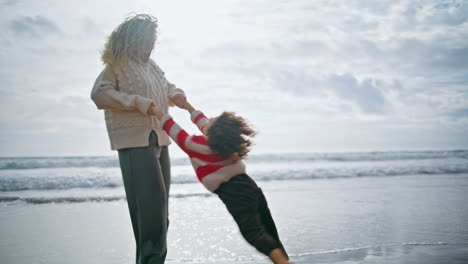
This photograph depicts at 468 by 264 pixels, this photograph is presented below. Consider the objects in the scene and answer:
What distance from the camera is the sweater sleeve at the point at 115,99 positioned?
90.8 inches

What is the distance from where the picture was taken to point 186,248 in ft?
13.1

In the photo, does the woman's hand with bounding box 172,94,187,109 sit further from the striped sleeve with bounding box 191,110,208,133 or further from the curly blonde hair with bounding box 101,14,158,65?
the curly blonde hair with bounding box 101,14,158,65

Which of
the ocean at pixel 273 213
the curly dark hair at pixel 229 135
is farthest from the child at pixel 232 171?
the ocean at pixel 273 213

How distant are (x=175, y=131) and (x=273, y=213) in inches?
151

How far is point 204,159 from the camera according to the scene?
2307 mm

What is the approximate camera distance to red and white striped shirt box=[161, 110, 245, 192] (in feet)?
7.39

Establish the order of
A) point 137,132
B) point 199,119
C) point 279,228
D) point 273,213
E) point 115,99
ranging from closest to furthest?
point 115,99 < point 137,132 < point 199,119 < point 279,228 < point 273,213

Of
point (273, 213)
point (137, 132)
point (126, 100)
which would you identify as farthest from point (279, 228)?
point (126, 100)

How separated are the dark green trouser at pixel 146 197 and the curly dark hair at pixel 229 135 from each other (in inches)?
18.2

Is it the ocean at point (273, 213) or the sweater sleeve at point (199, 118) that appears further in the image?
the ocean at point (273, 213)

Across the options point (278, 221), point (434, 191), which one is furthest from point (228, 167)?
point (434, 191)

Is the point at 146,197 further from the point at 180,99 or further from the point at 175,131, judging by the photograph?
the point at 180,99

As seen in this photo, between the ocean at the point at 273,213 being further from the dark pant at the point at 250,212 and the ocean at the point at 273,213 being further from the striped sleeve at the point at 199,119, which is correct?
the striped sleeve at the point at 199,119

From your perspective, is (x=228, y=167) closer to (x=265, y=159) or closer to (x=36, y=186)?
(x=36, y=186)
